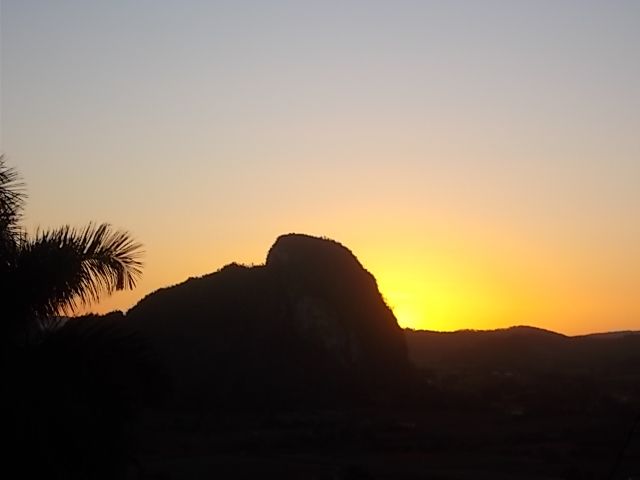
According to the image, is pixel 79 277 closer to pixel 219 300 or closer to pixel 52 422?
pixel 52 422

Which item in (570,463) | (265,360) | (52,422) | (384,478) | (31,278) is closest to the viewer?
(52,422)

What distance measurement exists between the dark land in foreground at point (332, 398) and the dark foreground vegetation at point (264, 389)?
134 millimetres

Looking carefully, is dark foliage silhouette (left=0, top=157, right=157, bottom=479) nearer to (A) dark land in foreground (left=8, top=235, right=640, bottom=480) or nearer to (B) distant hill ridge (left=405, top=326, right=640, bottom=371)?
(A) dark land in foreground (left=8, top=235, right=640, bottom=480)

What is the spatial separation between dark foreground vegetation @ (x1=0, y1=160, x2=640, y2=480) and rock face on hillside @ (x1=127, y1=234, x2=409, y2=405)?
0.12m

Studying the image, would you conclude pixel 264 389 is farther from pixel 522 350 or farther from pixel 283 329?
pixel 522 350

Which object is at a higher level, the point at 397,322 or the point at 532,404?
the point at 397,322

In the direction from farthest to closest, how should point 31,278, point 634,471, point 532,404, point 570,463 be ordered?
point 532,404 < point 570,463 < point 634,471 < point 31,278

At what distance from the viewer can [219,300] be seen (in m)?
66.7

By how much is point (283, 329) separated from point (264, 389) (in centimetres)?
760

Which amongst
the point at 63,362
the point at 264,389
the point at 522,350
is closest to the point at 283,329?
the point at 264,389

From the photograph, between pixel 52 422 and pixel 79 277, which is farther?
pixel 79 277

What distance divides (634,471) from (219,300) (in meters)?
38.2

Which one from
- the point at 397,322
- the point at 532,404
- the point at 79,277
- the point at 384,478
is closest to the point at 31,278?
the point at 79,277

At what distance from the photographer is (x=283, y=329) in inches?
2559
